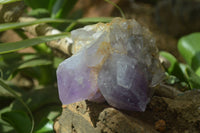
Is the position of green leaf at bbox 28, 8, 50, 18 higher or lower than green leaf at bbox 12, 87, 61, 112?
higher

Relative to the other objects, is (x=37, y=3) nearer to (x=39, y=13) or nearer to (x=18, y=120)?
(x=39, y=13)

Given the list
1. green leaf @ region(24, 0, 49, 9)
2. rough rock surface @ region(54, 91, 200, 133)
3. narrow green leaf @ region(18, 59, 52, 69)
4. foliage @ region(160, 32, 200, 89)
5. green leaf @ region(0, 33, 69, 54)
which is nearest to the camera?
rough rock surface @ region(54, 91, 200, 133)

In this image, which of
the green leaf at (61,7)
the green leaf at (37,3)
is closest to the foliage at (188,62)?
the green leaf at (61,7)

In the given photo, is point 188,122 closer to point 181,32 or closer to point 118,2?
point 118,2

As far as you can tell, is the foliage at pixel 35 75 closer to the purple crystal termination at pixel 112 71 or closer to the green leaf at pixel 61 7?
the green leaf at pixel 61 7

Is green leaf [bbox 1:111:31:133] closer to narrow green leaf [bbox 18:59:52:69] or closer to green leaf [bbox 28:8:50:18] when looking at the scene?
narrow green leaf [bbox 18:59:52:69]

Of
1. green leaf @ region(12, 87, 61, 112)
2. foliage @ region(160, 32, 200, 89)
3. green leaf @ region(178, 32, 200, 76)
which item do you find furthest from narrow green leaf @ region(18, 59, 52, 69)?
green leaf @ region(178, 32, 200, 76)

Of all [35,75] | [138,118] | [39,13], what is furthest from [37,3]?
[138,118]

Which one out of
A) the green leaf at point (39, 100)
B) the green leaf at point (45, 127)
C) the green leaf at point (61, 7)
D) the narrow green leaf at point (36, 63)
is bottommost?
the green leaf at point (39, 100)
